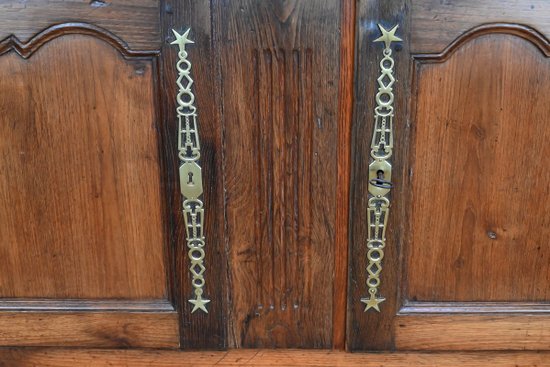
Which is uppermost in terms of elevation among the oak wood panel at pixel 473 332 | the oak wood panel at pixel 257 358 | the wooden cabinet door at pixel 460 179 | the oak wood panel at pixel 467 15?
the oak wood panel at pixel 467 15

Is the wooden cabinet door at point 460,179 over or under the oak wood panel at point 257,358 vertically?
over

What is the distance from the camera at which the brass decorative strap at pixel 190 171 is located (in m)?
0.56

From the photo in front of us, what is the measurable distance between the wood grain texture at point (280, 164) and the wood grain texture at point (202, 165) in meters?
0.01

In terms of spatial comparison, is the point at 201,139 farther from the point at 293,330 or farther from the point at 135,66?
the point at 293,330

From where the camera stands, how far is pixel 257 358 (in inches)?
25.7

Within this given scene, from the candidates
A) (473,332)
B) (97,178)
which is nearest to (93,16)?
(97,178)

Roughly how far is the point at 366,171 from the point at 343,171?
27mm

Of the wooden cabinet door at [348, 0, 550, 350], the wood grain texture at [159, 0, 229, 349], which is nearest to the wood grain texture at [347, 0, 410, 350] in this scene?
the wooden cabinet door at [348, 0, 550, 350]

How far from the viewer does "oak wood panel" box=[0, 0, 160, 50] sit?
1.81 ft

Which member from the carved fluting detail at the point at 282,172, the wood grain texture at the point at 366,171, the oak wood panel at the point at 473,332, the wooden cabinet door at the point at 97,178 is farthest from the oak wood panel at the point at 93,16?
the oak wood panel at the point at 473,332

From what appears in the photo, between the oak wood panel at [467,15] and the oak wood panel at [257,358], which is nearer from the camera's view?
the oak wood panel at [467,15]

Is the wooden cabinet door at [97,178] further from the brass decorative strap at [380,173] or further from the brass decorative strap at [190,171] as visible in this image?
the brass decorative strap at [380,173]

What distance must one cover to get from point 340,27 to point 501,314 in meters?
0.40

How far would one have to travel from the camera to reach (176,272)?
0.62 metres
